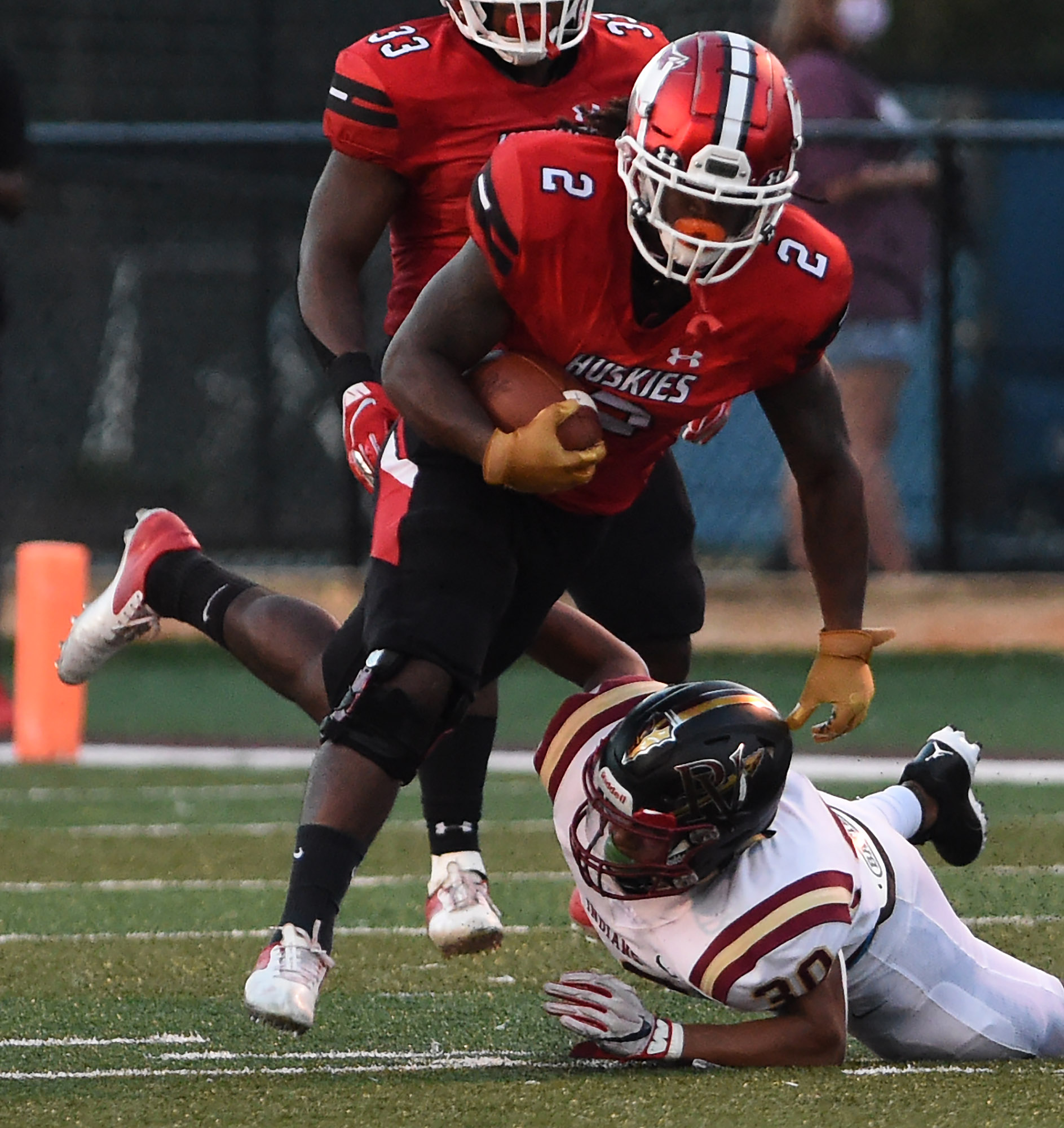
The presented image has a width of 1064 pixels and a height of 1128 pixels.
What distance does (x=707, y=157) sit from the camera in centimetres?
344

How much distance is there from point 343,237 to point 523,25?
1.63 ft

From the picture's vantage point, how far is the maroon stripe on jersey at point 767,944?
10.9 ft

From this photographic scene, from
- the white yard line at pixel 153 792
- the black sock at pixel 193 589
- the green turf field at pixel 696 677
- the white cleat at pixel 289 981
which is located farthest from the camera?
A: the green turf field at pixel 696 677

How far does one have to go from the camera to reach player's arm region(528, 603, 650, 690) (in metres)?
4.07

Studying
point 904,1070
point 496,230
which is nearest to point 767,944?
point 904,1070

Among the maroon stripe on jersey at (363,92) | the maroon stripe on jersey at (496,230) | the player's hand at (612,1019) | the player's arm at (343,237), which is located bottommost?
the player's hand at (612,1019)

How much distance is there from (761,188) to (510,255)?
385 millimetres

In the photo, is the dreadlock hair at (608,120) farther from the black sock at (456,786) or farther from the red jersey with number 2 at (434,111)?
the black sock at (456,786)

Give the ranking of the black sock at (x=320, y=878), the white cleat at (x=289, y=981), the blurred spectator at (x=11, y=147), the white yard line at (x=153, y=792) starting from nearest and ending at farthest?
1. the white cleat at (x=289, y=981)
2. the black sock at (x=320, y=878)
3. the white yard line at (x=153, y=792)
4. the blurred spectator at (x=11, y=147)

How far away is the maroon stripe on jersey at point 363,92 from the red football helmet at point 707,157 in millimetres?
782

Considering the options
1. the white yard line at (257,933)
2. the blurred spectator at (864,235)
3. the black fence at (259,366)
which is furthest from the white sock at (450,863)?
the black fence at (259,366)

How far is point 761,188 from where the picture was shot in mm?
3484

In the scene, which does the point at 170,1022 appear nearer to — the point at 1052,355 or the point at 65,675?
the point at 65,675

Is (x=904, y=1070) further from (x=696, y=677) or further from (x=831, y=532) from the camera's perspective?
(x=696, y=677)
